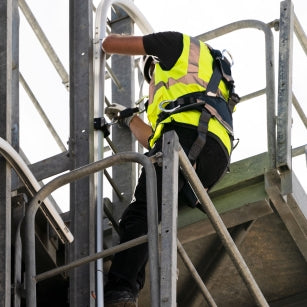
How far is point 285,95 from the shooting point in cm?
820

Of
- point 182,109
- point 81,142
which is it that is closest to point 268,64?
point 182,109

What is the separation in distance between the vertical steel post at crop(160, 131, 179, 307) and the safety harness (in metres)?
1.57

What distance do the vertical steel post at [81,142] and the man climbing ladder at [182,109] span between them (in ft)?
0.64

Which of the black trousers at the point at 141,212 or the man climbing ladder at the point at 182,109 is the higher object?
the man climbing ladder at the point at 182,109

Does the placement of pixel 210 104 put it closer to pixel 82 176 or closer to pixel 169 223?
pixel 82 176

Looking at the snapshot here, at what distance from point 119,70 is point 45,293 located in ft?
5.81

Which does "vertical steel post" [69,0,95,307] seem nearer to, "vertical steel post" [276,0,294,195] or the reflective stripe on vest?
the reflective stripe on vest

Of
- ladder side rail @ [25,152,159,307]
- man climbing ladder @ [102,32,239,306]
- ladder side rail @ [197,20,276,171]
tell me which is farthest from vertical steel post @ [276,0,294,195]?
ladder side rail @ [25,152,159,307]

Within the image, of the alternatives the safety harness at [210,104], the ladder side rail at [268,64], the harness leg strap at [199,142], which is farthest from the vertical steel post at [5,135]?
the ladder side rail at [268,64]

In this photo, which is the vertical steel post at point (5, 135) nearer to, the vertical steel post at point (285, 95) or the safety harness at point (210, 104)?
the safety harness at point (210, 104)

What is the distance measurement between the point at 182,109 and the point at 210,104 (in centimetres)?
23

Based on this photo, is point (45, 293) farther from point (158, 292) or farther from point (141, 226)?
point (158, 292)

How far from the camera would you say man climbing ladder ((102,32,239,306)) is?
7.79 metres

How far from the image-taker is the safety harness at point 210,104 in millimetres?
8062
